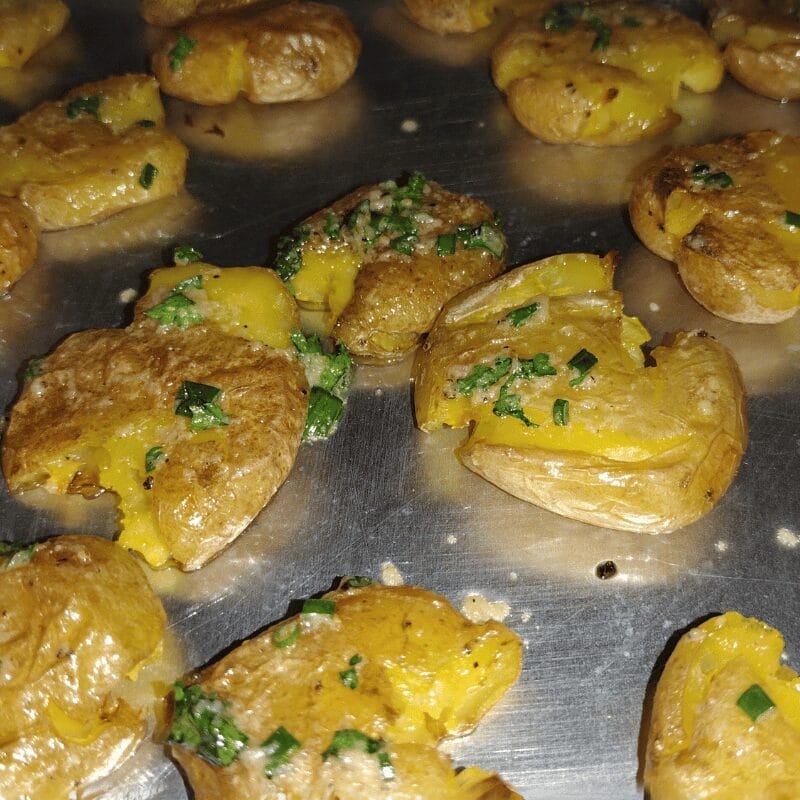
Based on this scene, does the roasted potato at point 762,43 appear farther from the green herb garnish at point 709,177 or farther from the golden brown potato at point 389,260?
the golden brown potato at point 389,260

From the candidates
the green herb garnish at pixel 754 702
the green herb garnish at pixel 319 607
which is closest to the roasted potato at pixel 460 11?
the green herb garnish at pixel 319 607

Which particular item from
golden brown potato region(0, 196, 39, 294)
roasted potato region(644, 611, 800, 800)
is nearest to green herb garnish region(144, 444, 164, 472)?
golden brown potato region(0, 196, 39, 294)

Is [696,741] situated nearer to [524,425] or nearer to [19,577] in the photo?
[524,425]

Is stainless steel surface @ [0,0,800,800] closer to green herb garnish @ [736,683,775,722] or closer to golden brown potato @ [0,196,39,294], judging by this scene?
golden brown potato @ [0,196,39,294]

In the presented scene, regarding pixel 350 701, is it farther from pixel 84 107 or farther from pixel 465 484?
pixel 84 107

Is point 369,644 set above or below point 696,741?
above

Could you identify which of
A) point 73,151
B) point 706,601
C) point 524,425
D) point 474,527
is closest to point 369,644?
point 474,527
